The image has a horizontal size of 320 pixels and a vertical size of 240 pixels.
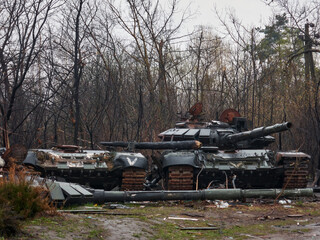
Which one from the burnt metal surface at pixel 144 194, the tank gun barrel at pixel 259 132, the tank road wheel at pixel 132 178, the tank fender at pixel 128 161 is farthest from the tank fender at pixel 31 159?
the tank gun barrel at pixel 259 132

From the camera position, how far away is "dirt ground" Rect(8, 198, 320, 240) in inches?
273

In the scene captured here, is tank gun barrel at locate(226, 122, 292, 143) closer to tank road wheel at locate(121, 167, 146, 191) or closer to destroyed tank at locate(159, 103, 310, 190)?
destroyed tank at locate(159, 103, 310, 190)

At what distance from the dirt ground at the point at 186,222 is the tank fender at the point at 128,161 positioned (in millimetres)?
1339

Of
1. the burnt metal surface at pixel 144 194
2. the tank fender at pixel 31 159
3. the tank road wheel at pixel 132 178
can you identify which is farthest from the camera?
the tank road wheel at pixel 132 178

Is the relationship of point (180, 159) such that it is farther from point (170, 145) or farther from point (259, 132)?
point (259, 132)

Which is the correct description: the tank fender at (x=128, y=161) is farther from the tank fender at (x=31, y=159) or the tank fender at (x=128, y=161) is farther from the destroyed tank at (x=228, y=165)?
the tank fender at (x=31, y=159)

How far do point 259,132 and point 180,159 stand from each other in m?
2.11

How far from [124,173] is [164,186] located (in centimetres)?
155

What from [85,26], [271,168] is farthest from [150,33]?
[271,168]

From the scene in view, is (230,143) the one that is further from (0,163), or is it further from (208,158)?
(0,163)

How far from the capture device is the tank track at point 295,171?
13.4 metres

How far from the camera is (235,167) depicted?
13.3 metres

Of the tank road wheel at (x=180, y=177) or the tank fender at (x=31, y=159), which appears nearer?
the tank fender at (x=31, y=159)

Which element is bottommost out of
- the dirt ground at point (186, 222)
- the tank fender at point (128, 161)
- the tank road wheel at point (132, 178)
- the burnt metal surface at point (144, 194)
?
the dirt ground at point (186, 222)
